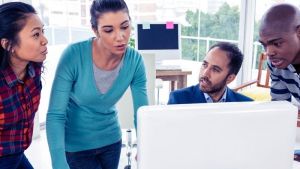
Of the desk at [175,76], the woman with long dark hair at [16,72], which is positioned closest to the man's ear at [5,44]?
the woman with long dark hair at [16,72]

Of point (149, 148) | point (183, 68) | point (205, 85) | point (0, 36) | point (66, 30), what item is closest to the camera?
point (149, 148)

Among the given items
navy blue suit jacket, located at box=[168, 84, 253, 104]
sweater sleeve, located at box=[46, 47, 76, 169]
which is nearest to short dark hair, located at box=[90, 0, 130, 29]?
sweater sleeve, located at box=[46, 47, 76, 169]

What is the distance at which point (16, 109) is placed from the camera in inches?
46.0

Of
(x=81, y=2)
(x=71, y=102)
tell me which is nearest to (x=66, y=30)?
(x=81, y=2)

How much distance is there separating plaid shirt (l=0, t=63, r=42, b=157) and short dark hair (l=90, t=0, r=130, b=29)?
0.93ft

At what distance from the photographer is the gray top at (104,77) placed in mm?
1282

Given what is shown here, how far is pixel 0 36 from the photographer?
1.16m

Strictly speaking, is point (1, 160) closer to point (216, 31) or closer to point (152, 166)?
point (152, 166)

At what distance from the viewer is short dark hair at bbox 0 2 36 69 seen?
115cm

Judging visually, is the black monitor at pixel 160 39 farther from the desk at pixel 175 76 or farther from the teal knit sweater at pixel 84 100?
the teal knit sweater at pixel 84 100

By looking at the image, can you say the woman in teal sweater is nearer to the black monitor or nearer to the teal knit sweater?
the teal knit sweater

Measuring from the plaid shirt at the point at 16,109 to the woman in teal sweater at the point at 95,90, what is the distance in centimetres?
11

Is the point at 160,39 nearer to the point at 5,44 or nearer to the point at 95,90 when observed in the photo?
the point at 95,90

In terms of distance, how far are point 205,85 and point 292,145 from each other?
82 cm
